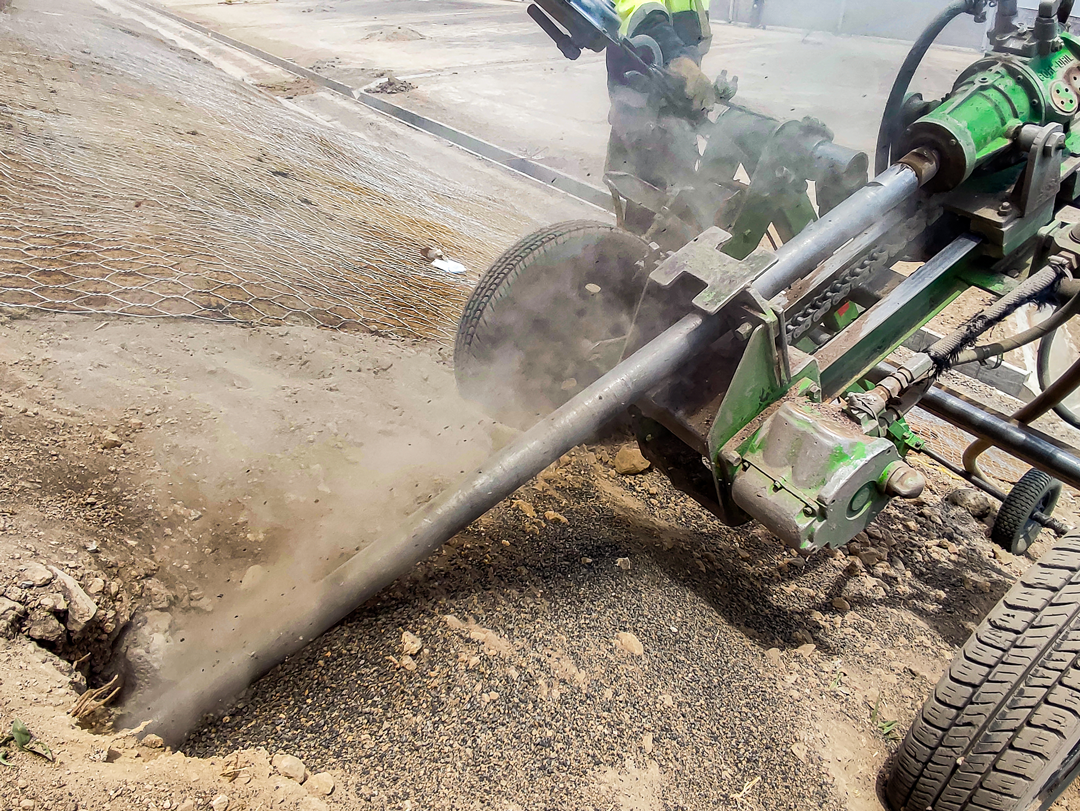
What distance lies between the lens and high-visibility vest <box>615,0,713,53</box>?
3.34 meters

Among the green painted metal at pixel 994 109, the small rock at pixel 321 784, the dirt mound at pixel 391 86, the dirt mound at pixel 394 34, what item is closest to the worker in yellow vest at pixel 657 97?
the green painted metal at pixel 994 109

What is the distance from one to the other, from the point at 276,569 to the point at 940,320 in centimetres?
516

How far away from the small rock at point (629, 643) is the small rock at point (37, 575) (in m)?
1.74

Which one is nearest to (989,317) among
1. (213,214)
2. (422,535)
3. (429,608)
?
(422,535)

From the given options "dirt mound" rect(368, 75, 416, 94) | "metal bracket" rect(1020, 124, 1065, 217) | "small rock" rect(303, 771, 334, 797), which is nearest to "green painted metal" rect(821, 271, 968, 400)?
"metal bracket" rect(1020, 124, 1065, 217)

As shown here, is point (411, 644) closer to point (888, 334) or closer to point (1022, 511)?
point (888, 334)

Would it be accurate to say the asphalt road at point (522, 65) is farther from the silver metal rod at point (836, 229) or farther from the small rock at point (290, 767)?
the small rock at point (290, 767)

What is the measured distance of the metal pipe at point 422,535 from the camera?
1798mm

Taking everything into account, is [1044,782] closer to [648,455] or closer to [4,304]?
[648,455]

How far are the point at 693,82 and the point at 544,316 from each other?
1.41 metres

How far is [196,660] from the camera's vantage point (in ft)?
6.84

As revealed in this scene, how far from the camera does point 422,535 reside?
1.85 metres

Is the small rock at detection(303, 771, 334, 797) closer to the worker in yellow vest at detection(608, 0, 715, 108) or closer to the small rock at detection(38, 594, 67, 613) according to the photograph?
the small rock at detection(38, 594, 67, 613)

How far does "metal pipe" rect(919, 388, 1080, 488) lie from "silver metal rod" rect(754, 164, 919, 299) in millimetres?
1016
